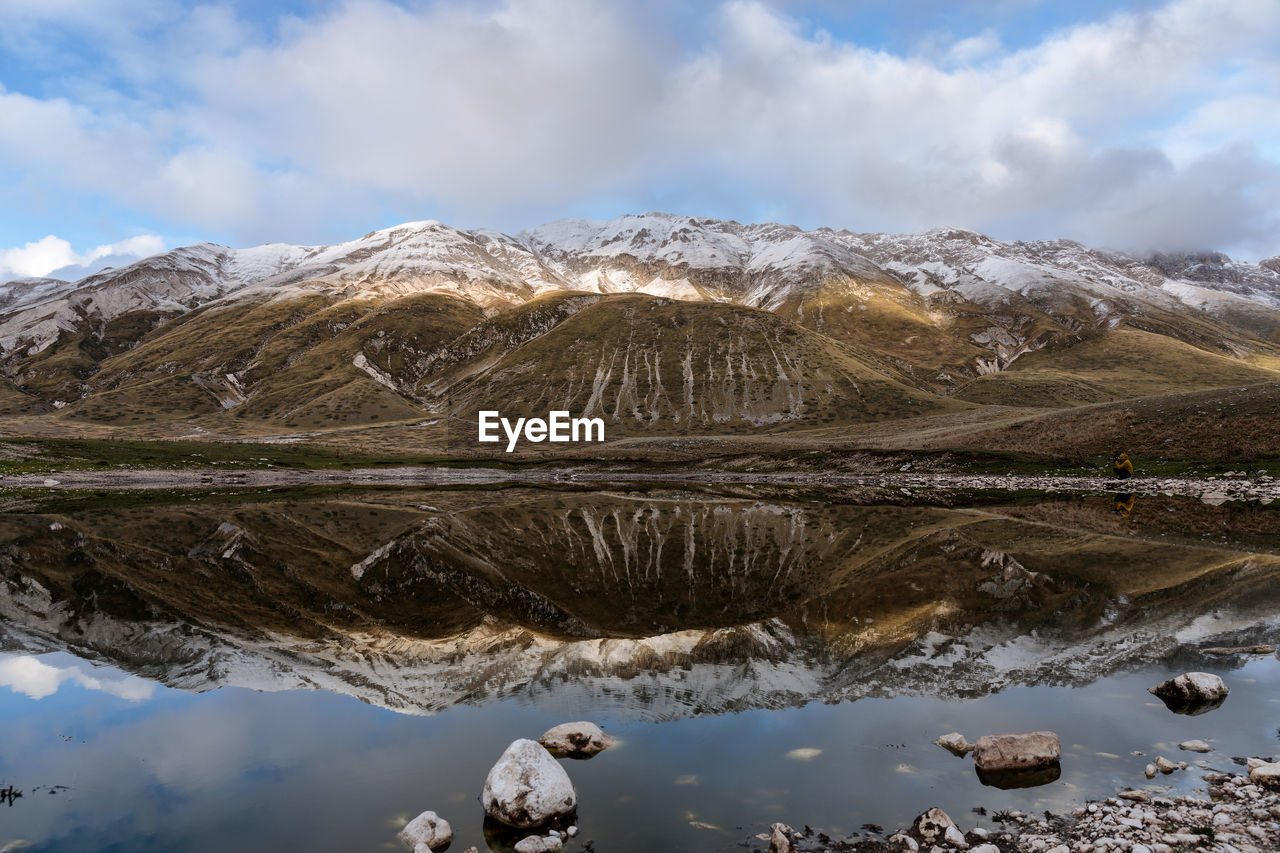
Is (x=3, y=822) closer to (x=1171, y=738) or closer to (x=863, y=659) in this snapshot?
(x=863, y=659)

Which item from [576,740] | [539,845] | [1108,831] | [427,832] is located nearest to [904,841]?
[1108,831]

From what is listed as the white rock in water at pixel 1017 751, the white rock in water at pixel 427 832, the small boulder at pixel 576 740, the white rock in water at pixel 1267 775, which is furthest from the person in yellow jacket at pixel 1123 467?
the white rock in water at pixel 427 832

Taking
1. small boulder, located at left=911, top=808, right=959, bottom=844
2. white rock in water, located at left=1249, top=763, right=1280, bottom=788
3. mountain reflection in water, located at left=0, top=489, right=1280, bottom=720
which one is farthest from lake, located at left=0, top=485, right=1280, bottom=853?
white rock in water, located at left=1249, top=763, right=1280, bottom=788

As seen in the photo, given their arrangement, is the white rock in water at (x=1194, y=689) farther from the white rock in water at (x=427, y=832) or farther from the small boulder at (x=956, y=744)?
the white rock in water at (x=427, y=832)

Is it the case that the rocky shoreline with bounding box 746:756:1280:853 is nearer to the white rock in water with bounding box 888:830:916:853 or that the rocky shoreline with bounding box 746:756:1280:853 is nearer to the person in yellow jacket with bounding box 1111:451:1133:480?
the white rock in water with bounding box 888:830:916:853

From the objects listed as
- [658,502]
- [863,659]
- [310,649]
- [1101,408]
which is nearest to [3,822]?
[310,649]

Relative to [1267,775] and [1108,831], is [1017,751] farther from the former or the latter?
[1267,775]
